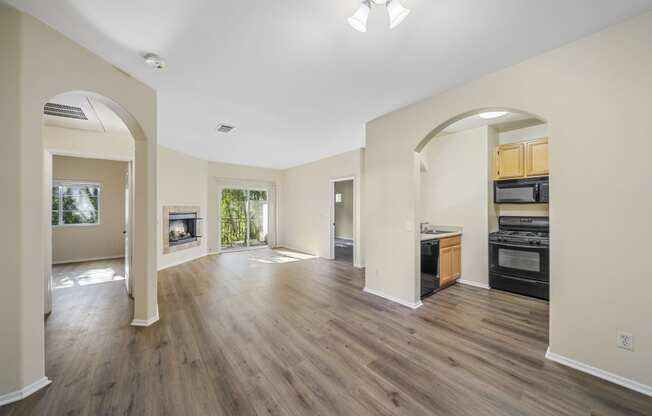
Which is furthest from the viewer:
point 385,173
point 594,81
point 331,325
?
point 385,173

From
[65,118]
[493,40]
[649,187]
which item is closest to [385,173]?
[493,40]

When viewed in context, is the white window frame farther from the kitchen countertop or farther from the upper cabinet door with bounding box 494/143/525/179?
the upper cabinet door with bounding box 494/143/525/179

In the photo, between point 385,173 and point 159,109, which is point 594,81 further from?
point 159,109

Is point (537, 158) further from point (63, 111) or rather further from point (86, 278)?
point (86, 278)

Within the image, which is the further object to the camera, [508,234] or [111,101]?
[508,234]

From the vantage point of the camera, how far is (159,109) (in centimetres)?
326

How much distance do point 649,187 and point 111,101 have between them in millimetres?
4569

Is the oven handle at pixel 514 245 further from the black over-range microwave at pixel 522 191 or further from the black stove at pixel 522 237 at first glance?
the black over-range microwave at pixel 522 191

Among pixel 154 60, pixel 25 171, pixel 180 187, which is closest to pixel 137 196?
pixel 25 171

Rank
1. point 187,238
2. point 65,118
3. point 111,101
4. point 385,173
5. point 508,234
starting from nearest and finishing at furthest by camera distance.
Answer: point 111,101
point 65,118
point 385,173
point 508,234
point 187,238

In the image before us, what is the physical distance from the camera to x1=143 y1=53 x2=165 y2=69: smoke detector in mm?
2084

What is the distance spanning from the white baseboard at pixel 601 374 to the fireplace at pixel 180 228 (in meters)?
6.53

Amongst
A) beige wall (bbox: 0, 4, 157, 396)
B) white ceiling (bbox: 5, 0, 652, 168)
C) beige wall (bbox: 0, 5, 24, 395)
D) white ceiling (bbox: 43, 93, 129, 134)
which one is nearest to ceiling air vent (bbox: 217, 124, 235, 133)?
white ceiling (bbox: 5, 0, 652, 168)

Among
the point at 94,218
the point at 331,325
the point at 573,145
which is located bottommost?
the point at 331,325
